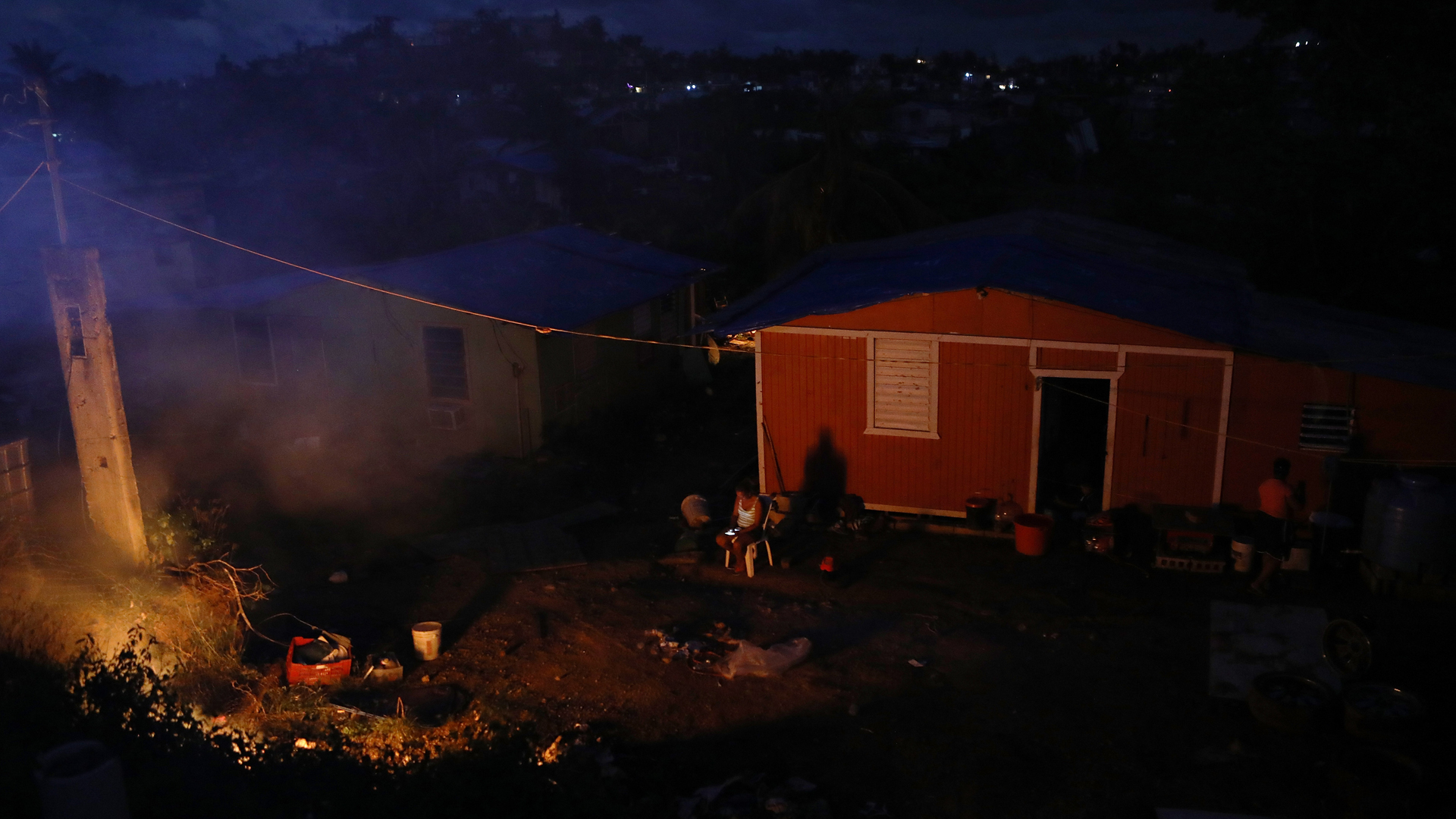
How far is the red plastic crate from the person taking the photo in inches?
338

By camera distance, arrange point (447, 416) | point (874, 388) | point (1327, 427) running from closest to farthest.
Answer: point (1327, 427) < point (874, 388) < point (447, 416)

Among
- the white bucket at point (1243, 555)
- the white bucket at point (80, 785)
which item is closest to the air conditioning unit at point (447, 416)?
the white bucket at point (80, 785)

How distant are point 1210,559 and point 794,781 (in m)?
6.20

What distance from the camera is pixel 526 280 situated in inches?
649

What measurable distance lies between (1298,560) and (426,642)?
937cm

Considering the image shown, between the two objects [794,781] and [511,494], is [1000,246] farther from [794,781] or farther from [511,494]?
[794,781]

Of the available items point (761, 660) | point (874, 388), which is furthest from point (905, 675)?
point (874, 388)

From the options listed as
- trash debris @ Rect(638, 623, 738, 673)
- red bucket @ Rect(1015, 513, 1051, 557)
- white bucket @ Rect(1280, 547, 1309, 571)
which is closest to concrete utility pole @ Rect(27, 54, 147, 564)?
trash debris @ Rect(638, 623, 738, 673)

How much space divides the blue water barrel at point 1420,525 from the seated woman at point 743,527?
6.65 meters

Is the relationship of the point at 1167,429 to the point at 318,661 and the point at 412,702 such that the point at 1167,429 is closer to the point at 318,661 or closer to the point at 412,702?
the point at 412,702

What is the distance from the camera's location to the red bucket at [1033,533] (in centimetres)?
1134

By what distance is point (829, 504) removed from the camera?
42.0 ft

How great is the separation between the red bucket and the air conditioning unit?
347 inches

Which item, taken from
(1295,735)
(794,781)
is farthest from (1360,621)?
(794,781)
